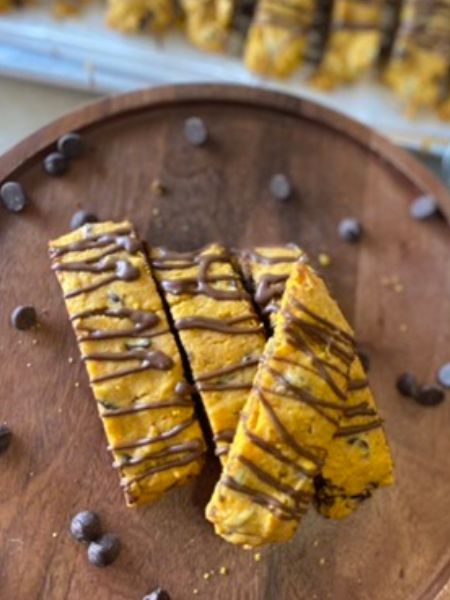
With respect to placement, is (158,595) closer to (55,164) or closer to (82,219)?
(82,219)

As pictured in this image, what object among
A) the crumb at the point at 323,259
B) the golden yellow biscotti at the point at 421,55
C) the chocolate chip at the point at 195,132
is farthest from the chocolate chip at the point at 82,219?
the golden yellow biscotti at the point at 421,55

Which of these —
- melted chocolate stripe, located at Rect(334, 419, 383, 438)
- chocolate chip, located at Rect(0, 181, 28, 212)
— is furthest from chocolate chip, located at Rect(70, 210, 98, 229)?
melted chocolate stripe, located at Rect(334, 419, 383, 438)

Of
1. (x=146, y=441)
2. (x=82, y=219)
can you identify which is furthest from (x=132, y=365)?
(x=82, y=219)

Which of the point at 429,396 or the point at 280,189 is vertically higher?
the point at 280,189

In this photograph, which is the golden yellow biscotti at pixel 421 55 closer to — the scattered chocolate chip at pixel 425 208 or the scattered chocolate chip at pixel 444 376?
the scattered chocolate chip at pixel 425 208

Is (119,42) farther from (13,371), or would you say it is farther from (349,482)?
(349,482)

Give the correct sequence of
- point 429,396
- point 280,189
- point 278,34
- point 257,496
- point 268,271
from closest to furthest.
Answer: point 257,496 → point 268,271 → point 429,396 → point 280,189 → point 278,34

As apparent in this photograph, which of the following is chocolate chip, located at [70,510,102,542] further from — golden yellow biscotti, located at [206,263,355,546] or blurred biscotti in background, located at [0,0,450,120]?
blurred biscotti in background, located at [0,0,450,120]
